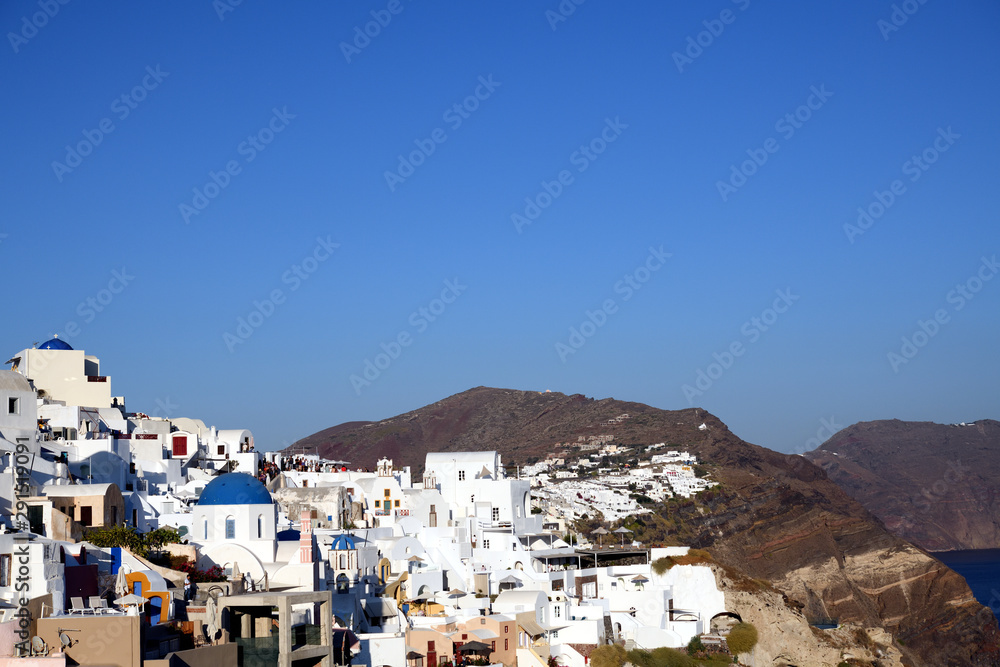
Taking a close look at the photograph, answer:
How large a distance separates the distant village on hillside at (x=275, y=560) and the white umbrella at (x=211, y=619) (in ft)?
0.17

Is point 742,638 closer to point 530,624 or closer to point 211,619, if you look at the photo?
point 530,624

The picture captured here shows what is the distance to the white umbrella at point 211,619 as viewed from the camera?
1161 inches

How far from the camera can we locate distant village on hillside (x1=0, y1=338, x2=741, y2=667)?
92.4ft

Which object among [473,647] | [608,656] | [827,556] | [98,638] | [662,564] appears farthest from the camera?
[827,556]

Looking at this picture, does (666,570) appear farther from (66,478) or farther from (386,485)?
(66,478)

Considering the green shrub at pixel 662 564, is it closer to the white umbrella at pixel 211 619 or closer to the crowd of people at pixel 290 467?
the crowd of people at pixel 290 467

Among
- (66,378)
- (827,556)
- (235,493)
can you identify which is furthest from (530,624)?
(827,556)

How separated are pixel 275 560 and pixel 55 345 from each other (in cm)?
2737

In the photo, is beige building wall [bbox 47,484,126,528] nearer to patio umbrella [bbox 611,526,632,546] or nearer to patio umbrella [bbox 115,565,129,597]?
patio umbrella [bbox 115,565,129,597]

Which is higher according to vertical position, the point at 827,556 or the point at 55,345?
the point at 55,345

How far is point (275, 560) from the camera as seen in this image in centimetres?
3950

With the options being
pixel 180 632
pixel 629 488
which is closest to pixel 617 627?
pixel 180 632

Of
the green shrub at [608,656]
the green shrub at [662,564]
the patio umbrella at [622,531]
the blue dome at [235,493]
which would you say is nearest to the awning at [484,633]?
the green shrub at [608,656]

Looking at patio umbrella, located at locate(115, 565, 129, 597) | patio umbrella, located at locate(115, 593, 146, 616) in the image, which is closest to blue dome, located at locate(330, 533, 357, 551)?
patio umbrella, located at locate(115, 565, 129, 597)
